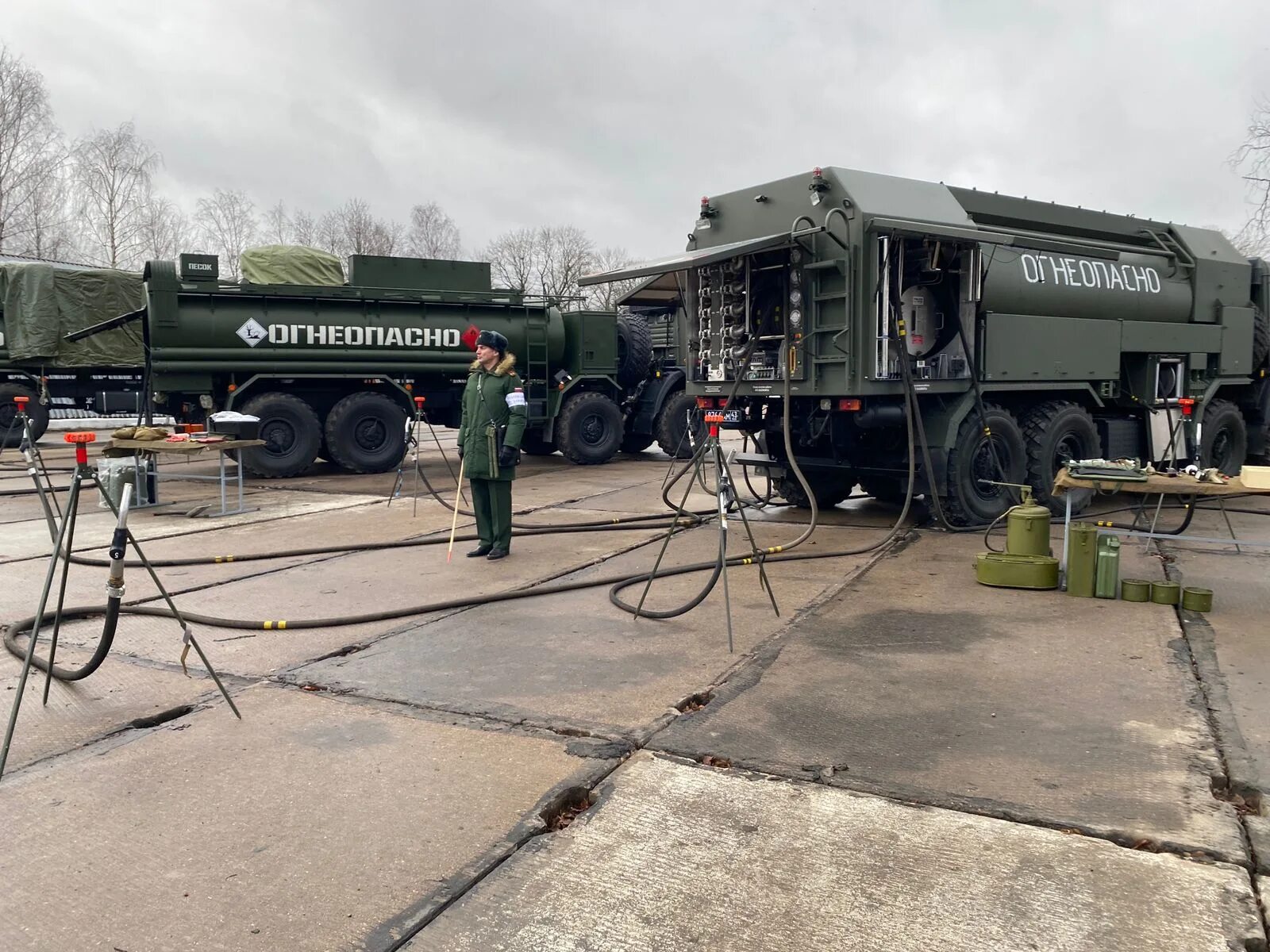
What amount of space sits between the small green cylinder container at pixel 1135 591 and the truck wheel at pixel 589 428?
34.2ft

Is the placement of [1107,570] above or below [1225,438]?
below

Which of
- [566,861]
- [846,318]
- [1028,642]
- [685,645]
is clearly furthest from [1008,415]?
[566,861]

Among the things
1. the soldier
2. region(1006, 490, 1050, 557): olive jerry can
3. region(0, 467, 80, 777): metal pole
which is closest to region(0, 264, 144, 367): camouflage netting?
the soldier

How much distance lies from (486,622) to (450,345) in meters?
9.70

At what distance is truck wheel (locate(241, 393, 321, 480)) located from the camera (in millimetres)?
13484

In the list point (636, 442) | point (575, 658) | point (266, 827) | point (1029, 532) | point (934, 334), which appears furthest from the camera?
point (636, 442)

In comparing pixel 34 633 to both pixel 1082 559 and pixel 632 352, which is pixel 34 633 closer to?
pixel 1082 559

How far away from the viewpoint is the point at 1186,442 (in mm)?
11141

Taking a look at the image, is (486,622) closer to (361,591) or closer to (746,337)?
(361,591)

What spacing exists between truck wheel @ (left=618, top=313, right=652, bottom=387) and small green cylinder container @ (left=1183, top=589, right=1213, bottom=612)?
11.6 metres

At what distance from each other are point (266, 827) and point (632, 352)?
14.0 meters

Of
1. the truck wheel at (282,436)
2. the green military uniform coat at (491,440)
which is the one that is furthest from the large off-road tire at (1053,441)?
the truck wheel at (282,436)

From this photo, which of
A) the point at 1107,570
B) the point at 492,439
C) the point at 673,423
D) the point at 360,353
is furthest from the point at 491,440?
the point at 673,423

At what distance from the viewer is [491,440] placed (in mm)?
7730
